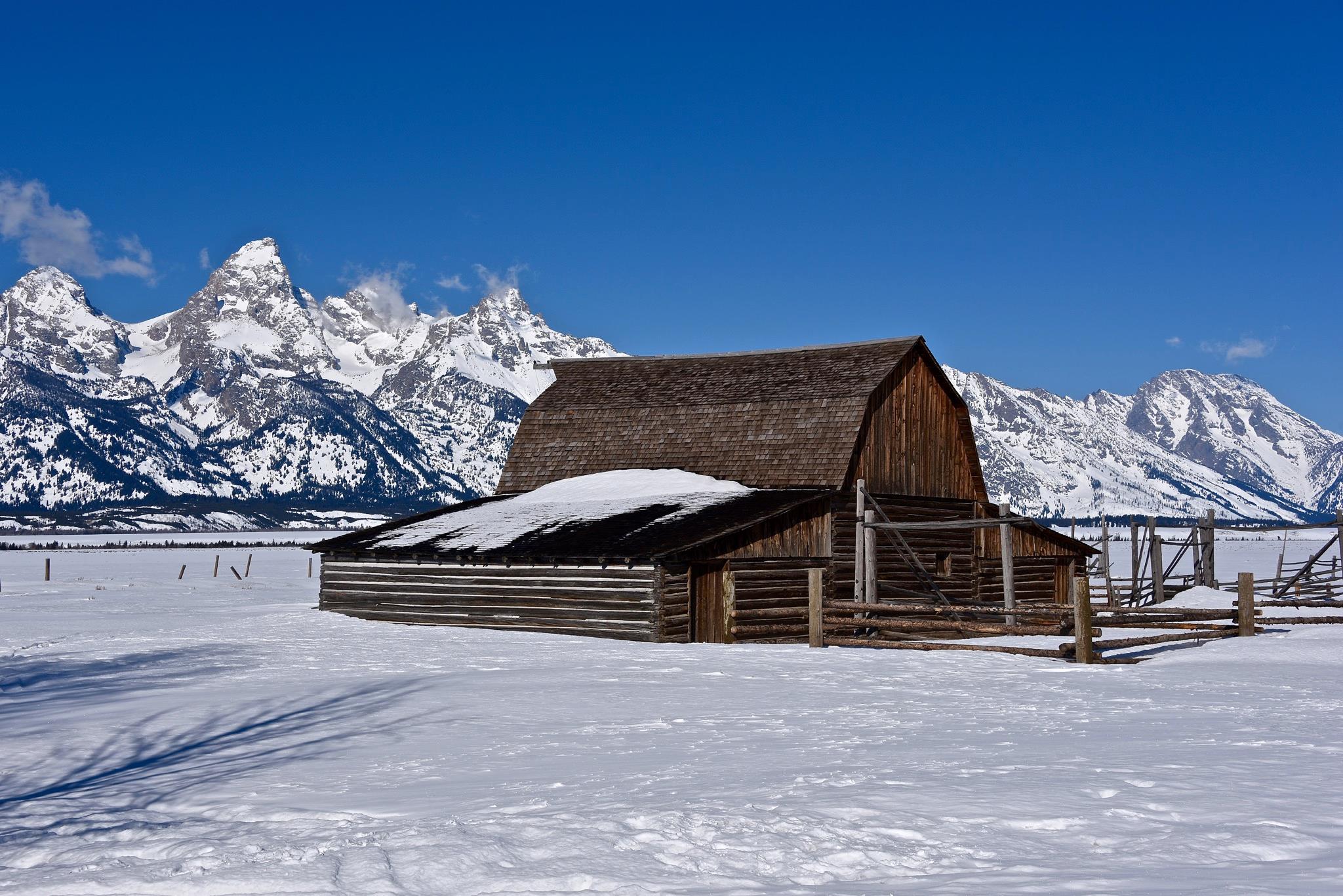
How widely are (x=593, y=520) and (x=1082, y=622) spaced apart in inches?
493

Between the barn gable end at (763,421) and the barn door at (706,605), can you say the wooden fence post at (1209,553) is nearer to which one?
the barn gable end at (763,421)

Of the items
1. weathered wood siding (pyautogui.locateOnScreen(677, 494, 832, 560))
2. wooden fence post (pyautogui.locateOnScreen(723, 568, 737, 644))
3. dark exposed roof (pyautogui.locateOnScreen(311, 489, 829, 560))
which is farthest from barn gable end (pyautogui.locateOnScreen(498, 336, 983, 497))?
wooden fence post (pyautogui.locateOnScreen(723, 568, 737, 644))

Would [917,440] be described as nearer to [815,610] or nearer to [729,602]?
[729,602]

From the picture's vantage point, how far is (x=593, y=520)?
29578mm

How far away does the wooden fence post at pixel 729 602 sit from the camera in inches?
1053

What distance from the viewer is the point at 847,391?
105ft

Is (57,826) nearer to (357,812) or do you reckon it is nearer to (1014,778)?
(357,812)

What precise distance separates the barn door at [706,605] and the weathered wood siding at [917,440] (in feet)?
16.4

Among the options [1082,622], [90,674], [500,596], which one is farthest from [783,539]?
[90,674]

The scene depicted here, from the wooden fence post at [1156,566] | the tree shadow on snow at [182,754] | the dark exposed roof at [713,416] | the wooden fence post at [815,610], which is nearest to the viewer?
the tree shadow on snow at [182,754]

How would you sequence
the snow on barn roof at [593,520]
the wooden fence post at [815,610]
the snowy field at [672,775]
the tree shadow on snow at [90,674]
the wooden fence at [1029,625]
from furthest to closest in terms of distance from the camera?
the snow on barn roof at [593,520]
the wooden fence post at [815,610]
the wooden fence at [1029,625]
the tree shadow on snow at [90,674]
the snowy field at [672,775]

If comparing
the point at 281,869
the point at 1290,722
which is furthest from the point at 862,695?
the point at 281,869

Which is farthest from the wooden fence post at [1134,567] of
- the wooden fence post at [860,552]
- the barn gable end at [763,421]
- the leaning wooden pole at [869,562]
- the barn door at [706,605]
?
the barn door at [706,605]

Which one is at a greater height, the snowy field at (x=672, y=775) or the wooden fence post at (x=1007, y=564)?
the wooden fence post at (x=1007, y=564)
